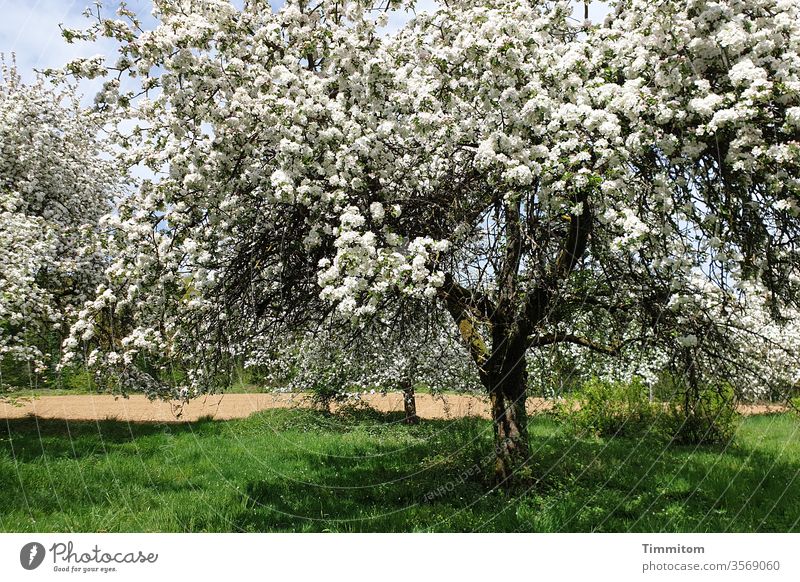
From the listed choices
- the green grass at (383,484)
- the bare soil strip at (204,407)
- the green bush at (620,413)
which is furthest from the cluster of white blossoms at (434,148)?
the bare soil strip at (204,407)

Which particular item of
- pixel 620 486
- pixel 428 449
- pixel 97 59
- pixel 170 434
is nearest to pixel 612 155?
pixel 97 59

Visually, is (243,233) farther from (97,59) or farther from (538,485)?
(538,485)

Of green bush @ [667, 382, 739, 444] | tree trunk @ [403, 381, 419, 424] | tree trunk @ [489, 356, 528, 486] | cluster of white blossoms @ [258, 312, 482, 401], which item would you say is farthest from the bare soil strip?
tree trunk @ [489, 356, 528, 486]

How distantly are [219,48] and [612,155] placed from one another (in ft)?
13.6

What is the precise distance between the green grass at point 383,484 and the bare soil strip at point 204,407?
3.56 metres

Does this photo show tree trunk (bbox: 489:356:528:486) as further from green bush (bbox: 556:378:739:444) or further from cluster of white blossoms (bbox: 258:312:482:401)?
green bush (bbox: 556:378:739:444)

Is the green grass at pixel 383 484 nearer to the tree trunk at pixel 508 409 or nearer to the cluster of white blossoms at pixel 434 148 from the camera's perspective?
the tree trunk at pixel 508 409

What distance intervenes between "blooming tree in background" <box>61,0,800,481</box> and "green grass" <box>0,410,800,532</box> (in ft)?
6.66

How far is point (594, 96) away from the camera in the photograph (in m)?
5.13

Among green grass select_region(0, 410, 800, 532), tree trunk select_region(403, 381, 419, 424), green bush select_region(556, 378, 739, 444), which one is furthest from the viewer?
tree trunk select_region(403, 381, 419, 424)

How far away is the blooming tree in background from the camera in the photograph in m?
4.96

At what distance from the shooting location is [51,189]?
1455cm

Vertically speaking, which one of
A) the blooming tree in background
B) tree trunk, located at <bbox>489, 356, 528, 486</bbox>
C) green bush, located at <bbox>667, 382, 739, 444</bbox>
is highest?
the blooming tree in background

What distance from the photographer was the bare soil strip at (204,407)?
1723cm
